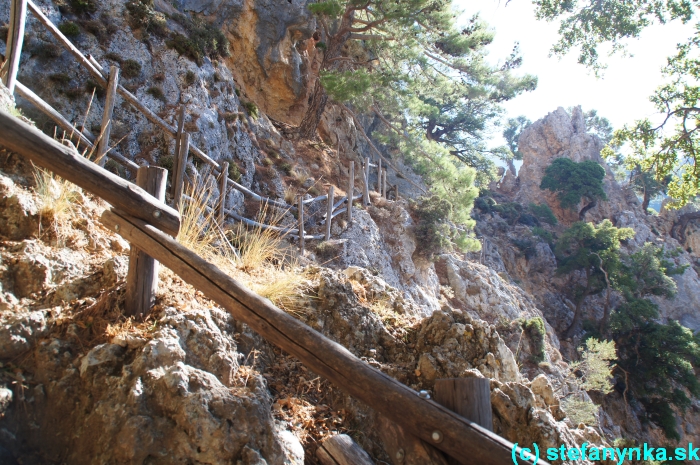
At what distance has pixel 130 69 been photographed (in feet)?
32.9

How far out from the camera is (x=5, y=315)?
2.54m

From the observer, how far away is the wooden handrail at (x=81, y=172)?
2.46 m

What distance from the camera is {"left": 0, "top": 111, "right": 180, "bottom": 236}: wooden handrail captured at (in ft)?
8.07

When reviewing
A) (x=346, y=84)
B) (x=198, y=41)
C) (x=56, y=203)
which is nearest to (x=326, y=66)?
(x=346, y=84)

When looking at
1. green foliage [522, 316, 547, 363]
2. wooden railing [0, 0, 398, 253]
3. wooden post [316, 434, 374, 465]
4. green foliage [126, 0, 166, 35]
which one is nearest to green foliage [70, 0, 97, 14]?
green foliage [126, 0, 166, 35]

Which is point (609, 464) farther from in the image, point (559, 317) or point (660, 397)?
point (559, 317)

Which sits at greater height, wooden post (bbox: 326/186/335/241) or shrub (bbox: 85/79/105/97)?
shrub (bbox: 85/79/105/97)

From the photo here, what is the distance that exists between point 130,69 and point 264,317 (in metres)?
9.61

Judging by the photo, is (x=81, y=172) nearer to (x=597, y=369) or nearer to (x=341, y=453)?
(x=341, y=453)

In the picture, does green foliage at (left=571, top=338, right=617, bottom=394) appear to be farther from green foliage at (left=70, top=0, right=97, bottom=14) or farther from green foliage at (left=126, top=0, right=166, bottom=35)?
green foliage at (left=70, top=0, right=97, bottom=14)

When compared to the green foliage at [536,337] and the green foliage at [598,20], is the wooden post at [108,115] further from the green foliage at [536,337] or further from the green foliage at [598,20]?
the green foliage at [536,337]

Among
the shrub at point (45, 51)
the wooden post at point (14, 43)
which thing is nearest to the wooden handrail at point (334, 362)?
the wooden post at point (14, 43)

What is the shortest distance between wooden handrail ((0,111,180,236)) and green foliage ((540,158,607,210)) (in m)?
31.7

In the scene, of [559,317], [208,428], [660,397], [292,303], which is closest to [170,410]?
[208,428]
